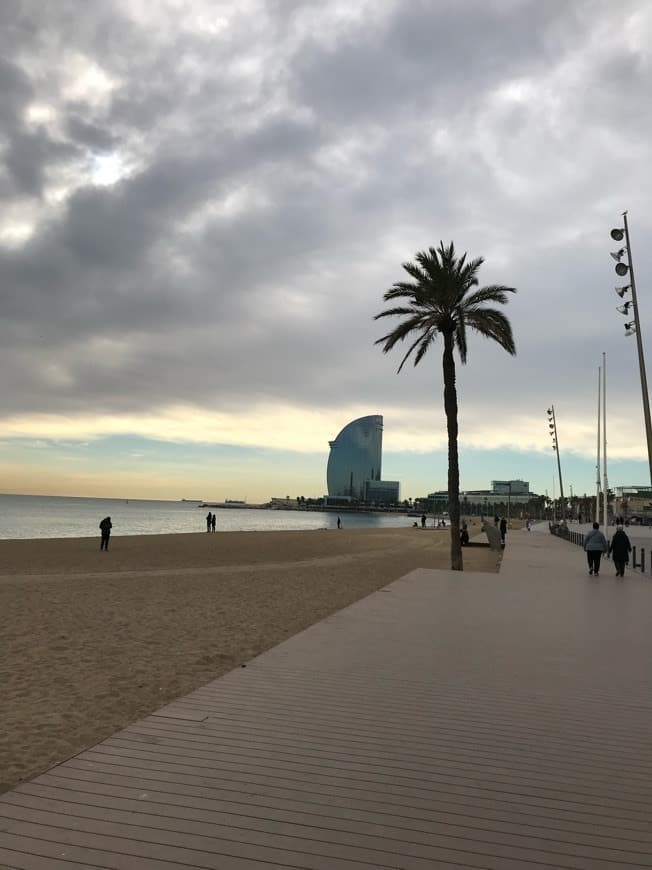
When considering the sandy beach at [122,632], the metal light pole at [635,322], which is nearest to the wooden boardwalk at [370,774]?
the sandy beach at [122,632]

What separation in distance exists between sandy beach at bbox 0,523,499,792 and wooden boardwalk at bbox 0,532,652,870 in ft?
2.27

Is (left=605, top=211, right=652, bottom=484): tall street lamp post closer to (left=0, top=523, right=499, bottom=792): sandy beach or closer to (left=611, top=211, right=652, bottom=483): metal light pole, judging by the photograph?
(left=611, top=211, right=652, bottom=483): metal light pole

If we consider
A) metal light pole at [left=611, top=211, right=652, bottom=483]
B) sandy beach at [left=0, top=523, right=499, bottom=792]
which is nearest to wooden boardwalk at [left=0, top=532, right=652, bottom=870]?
sandy beach at [left=0, top=523, right=499, bottom=792]

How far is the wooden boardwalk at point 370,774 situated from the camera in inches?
120

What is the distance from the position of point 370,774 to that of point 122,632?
21.7 feet

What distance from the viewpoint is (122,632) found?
31.1ft

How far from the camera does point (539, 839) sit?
3.18m

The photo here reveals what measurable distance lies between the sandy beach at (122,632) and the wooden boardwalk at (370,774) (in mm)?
693

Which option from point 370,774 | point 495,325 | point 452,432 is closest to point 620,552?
point 452,432

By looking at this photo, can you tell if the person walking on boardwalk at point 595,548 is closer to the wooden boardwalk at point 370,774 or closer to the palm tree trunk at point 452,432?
the palm tree trunk at point 452,432

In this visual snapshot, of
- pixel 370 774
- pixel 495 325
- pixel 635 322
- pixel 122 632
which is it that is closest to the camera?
pixel 370 774

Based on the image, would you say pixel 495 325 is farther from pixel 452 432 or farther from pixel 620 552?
pixel 620 552

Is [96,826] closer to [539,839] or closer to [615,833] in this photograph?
[539,839]

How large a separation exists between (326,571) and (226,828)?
17.2 m
